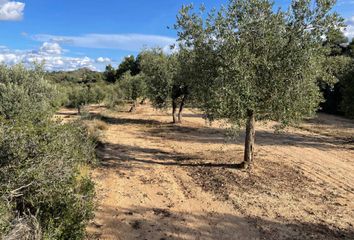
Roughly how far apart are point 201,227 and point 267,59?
6.80 m

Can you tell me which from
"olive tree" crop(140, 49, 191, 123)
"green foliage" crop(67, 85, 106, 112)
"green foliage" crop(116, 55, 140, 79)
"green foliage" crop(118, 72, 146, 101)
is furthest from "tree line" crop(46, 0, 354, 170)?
"green foliage" crop(116, 55, 140, 79)

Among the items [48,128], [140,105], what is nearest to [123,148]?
[48,128]

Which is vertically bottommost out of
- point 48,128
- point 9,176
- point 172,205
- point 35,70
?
point 172,205

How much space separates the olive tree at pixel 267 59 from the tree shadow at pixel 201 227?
421cm

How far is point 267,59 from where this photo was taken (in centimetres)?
1346

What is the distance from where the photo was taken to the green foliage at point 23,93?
45.4ft

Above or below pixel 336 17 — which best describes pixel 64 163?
below

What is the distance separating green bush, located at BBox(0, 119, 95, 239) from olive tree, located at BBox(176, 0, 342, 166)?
21.5 feet

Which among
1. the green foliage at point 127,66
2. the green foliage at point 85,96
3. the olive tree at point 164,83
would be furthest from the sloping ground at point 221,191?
the green foliage at point 127,66

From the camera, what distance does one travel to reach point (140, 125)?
3000 centimetres

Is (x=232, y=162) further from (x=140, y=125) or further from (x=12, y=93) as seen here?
(x=140, y=125)

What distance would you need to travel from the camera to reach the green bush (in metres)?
7.05

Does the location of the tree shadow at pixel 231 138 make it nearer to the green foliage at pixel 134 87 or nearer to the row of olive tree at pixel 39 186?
the row of olive tree at pixel 39 186

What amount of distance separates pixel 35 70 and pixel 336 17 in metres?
13.9
